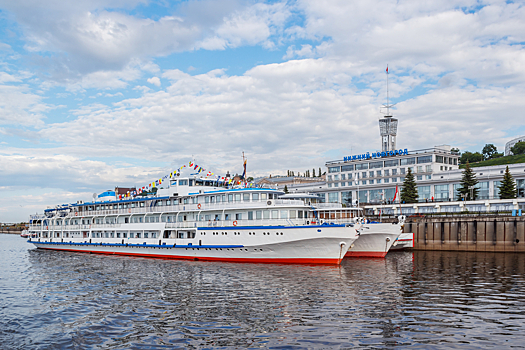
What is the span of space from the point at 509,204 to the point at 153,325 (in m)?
66.9

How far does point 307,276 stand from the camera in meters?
30.1

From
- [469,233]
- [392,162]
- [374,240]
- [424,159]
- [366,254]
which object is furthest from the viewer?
[392,162]

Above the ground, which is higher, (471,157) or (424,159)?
(471,157)

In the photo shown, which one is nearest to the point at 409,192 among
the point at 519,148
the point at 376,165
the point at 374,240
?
the point at 376,165

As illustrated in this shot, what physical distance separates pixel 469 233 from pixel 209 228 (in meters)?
33.7

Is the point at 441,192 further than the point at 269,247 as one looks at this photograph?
Yes

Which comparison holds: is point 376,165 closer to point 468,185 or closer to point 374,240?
point 468,185

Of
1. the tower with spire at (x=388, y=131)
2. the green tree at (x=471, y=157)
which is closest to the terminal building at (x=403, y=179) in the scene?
the tower with spire at (x=388, y=131)

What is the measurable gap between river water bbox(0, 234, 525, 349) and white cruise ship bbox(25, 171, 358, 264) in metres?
2.35

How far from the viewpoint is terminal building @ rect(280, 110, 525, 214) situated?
7700 cm

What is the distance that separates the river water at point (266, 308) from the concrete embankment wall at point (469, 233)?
16733mm

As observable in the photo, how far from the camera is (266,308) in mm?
20875

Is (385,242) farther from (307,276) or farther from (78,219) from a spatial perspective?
(78,219)

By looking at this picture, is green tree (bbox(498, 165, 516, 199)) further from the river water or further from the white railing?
the white railing
